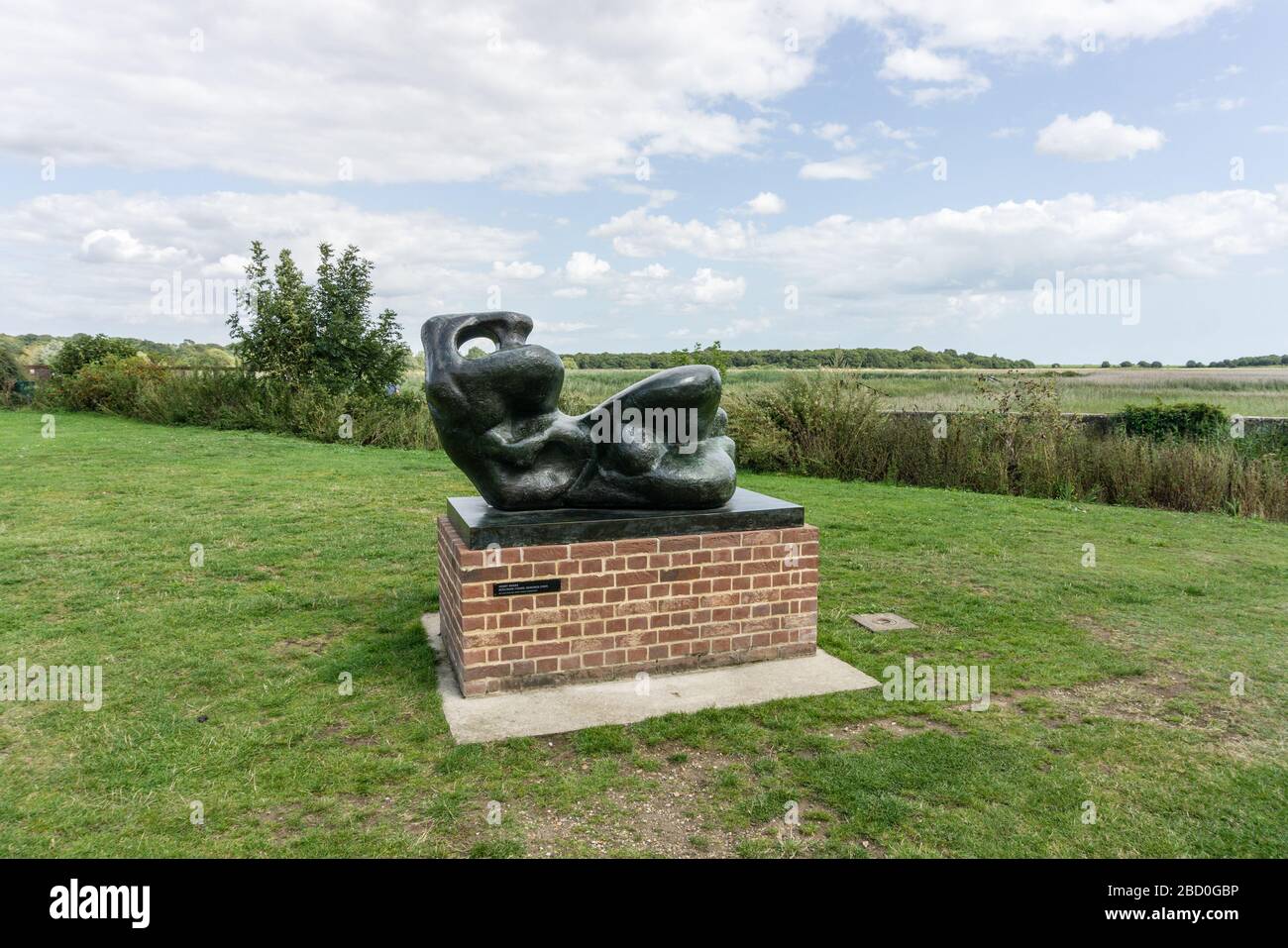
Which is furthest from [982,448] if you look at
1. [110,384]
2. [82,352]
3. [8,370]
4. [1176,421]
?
[8,370]

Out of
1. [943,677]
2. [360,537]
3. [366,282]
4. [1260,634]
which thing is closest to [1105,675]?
[943,677]

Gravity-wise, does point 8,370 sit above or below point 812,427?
above

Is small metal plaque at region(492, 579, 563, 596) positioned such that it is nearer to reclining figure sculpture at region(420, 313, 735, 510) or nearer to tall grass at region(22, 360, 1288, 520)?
reclining figure sculpture at region(420, 313, 735, 510)

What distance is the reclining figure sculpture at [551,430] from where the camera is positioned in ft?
14.6

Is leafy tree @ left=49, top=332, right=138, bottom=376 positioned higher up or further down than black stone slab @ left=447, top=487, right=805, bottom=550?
higher up

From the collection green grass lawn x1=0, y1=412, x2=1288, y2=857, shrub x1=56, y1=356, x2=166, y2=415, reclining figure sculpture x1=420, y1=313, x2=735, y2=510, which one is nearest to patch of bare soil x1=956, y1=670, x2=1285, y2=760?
green grass lawn x1=0, y1=412, x2=1288, y2=857

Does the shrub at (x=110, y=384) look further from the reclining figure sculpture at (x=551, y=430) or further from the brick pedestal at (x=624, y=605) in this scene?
the brick pedestal at (x=624, y=605)

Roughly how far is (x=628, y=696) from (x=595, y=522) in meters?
0.97

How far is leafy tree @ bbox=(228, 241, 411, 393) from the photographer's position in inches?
729

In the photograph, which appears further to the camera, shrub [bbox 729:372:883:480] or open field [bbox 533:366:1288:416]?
open field [bbox 533:366:1288:416]

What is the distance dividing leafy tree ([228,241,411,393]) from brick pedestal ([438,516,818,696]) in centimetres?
1507

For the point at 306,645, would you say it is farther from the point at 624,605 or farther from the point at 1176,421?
the point at 1176,421

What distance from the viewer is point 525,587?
176 inches

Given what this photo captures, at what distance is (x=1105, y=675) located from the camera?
16.3 feet
